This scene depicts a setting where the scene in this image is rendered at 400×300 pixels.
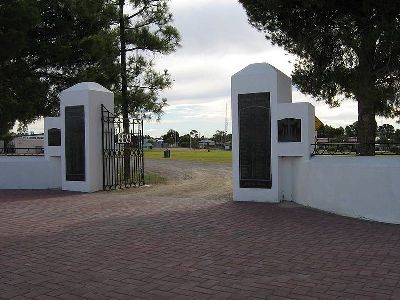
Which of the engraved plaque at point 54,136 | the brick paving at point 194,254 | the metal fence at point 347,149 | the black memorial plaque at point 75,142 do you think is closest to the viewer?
the brick paving at point 194,254

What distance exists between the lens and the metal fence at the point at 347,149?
9865 mm

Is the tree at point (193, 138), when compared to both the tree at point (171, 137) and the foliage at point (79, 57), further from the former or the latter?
the foliage at point (79, 57)

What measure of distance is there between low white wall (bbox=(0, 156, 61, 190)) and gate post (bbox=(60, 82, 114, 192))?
0.73 metres

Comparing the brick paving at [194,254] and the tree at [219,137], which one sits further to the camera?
the tree at [219,137]

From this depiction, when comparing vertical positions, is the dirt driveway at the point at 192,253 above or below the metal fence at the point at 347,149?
below

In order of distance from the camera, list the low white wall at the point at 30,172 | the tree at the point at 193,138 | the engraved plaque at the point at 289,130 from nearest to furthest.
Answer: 1. the engraved plaque at the point at 289,130
2. the low white wall at the point at 30,172
3. the tree at the point at 193,138

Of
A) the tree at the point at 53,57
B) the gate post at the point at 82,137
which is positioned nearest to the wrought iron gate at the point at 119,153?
the gate post at the point at 82,137

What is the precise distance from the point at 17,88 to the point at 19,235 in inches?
421

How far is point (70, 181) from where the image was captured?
14328 millimetres

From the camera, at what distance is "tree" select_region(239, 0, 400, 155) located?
1159 centimetres

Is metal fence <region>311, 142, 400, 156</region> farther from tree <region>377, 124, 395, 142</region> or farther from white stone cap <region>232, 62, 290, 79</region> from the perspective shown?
tree <region>377, 124, 395, 142</region>

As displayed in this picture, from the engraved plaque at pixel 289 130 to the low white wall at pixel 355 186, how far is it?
2.07ft

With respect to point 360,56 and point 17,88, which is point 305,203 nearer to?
point 360,56

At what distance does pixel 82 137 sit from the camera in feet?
46.1
